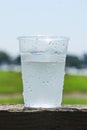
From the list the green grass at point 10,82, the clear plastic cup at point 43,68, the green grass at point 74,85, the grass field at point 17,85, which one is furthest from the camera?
the green grass at point 74,85

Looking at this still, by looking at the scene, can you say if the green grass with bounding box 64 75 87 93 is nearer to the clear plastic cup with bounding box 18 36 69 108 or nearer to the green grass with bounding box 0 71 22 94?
the green grass with bounding box 0 71 22 94

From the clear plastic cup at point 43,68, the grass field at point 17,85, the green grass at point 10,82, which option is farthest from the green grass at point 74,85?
the clear plastic cup at point 43,68

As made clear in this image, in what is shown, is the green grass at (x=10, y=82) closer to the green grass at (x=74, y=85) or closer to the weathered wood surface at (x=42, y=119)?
the green grass at (x=74, y=85)

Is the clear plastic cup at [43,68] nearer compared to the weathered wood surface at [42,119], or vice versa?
the weathered wood surface at [42,119]

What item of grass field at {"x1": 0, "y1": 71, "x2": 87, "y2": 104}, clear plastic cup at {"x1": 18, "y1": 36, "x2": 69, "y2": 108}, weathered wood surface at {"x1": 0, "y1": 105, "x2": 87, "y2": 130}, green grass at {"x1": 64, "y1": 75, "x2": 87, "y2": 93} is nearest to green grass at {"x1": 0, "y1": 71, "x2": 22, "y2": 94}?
grass field at {"x1": 0, "y1": 71, "x2": 87, "y2": 104}

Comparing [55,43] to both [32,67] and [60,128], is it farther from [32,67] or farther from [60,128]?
[60,128]

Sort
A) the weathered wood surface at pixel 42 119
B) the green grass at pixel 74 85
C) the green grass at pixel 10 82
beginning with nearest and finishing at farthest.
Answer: the weathered wood surface at pixel 42 119 → the green grass at pixel 10 82 → the green grass at pixel 74 85

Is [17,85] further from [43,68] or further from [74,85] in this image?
[43,68]

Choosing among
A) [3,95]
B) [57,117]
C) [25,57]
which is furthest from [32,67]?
[3,95]
